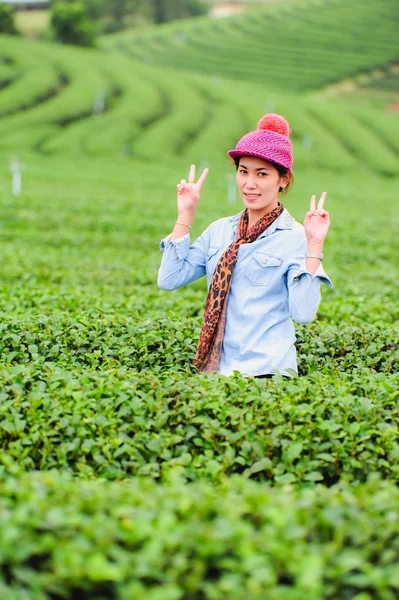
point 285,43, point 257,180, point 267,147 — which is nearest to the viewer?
point 267,147

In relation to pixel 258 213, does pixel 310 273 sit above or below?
below

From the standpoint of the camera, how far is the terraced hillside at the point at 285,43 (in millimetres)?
64000

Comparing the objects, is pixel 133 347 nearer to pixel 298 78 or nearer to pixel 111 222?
pixel 111 222

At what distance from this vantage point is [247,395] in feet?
15.5

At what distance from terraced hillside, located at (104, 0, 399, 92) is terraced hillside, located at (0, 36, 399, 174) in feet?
32.0

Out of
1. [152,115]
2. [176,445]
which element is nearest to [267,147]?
[176,445]

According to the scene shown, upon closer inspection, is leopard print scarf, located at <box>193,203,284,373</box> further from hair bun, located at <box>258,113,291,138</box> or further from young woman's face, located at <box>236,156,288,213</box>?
hair bun, located at <box>258,113,291,138</box>

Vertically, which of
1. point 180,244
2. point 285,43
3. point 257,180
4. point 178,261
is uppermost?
point 285,43

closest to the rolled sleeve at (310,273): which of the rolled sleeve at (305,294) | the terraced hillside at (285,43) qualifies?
the rolled sleeve at (305,294)

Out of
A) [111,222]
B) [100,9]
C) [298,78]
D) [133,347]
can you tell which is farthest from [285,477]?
[100,9]

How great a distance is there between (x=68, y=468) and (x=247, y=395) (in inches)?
50.4

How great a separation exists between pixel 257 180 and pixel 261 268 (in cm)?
61

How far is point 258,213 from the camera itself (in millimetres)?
4988

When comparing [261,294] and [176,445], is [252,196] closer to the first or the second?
[261,294]
